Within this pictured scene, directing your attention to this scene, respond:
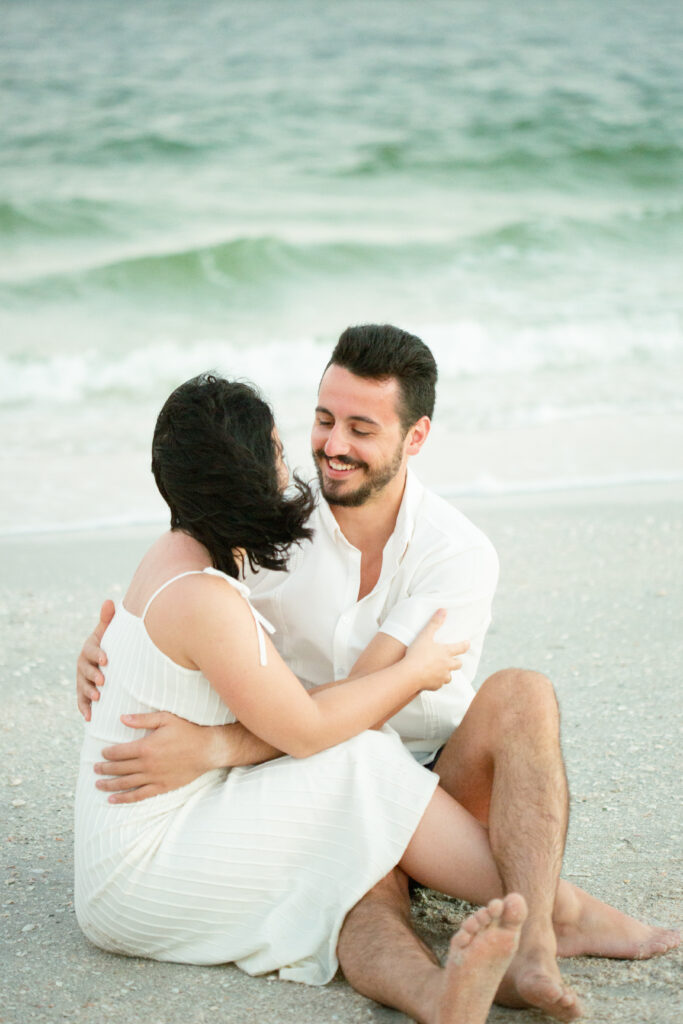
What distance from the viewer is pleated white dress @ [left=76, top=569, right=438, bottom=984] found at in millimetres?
2787

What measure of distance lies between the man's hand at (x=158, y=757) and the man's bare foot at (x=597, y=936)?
0.91 m

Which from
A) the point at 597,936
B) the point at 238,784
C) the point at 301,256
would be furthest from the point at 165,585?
the point at 301,256

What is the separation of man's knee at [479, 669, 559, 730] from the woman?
220mm

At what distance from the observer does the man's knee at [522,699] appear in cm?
294

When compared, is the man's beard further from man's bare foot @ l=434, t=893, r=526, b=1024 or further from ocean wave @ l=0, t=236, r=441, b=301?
ocean wave @ l=0, t=236, r=441, b=301

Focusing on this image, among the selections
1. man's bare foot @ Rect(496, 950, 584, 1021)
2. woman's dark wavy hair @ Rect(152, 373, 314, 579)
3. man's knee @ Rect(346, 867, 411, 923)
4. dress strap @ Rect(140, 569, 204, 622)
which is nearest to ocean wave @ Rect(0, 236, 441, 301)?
woman's dark wavy hair @ Rect(152, 373, 314, 579)

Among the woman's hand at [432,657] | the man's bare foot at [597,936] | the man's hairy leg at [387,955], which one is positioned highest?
the woman's hand at [432,657]

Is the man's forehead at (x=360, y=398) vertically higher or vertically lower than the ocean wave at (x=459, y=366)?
higher

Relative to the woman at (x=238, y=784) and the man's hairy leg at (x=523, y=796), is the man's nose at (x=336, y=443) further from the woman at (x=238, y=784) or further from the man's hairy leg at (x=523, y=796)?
the man's hairy leg at (x=523, y=796)

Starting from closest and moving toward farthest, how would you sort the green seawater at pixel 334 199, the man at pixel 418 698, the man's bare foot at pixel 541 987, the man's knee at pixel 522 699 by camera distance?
1. the man's bare foot at pixel 541 987
2. the man at pixel 418 698
3. the man's knee at pixel 522 699
4. the green seawater at pixel 334 199

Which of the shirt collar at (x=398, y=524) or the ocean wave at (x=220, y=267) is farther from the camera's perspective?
the ocean wave at (x=220, y=267)

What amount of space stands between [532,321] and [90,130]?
26.0 feet

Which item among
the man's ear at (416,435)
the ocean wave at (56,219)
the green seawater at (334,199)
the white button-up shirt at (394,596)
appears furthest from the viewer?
the ocean wave at (56,219)

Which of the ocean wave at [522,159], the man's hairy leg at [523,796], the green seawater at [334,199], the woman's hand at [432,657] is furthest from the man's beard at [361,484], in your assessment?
the ocean wave at [522,159]
